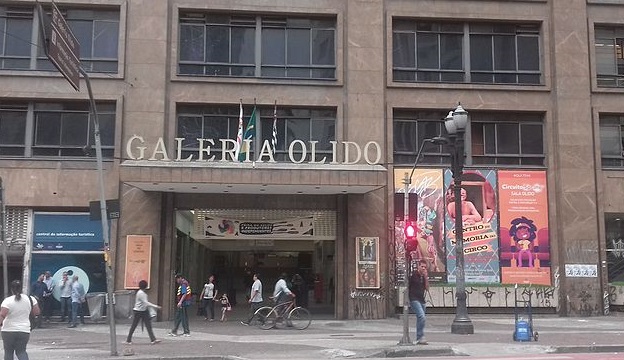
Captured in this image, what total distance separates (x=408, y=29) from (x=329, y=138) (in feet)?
18.3

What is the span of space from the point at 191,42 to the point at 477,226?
13250mm

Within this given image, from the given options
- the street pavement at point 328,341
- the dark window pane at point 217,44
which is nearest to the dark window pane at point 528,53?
the street pavement at point 328,341

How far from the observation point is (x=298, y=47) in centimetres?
2525

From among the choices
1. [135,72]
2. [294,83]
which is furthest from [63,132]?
[294,83]

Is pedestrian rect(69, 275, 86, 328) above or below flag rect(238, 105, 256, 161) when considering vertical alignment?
below

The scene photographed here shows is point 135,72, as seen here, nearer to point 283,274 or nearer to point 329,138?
point 329,138

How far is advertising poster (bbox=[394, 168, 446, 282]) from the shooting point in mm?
24016

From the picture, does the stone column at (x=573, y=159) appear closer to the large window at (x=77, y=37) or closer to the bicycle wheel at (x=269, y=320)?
the bicycle wheel at (x=269, y=320)

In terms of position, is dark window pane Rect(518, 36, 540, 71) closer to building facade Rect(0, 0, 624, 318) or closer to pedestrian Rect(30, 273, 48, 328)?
building facade Rect(0, 0, 624, 318)

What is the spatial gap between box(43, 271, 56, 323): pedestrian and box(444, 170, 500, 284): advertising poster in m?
14.5

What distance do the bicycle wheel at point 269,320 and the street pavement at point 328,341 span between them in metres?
0.33

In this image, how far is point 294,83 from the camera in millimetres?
24578

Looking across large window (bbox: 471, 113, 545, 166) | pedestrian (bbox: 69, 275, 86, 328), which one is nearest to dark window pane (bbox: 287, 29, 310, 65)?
large window (bbox: 471, 113, 545, 166)

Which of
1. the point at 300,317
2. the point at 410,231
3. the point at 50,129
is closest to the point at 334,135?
the point at 300,317
